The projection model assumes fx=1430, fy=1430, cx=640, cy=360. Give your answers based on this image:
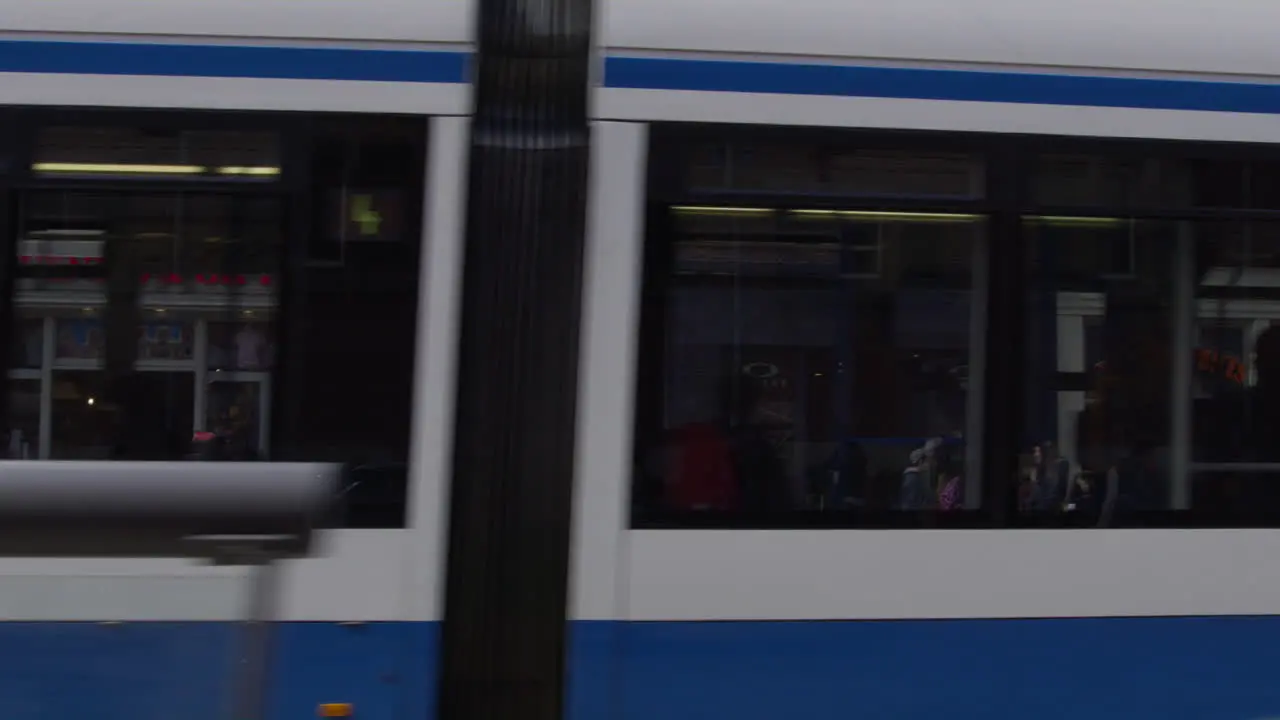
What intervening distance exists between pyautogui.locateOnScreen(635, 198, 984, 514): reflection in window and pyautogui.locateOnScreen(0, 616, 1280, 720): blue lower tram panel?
43 cm

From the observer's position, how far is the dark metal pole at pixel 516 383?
4.34 m

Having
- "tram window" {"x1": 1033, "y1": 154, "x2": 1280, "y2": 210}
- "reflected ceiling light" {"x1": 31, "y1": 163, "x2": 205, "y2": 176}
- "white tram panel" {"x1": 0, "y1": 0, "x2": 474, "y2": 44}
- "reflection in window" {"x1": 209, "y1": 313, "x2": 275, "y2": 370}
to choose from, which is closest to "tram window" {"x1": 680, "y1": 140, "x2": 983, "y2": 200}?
"tram window" {"x1": 1033, "y1": 154, "x2": 1280, "y2": 210}

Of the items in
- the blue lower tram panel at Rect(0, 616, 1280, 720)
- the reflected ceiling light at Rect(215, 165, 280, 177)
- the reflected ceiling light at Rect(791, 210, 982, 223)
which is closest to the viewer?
the blue lower tram panel at Rect(0, 616, 1280, 720)

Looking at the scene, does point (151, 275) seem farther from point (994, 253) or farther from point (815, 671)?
point (994, 253)

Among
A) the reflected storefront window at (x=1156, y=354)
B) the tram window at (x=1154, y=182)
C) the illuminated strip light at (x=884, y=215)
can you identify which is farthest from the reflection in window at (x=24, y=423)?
the tram window at (x=1154, y=182)

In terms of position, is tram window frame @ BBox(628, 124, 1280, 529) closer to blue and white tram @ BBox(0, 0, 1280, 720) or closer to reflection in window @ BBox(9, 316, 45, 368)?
blue and white tram @ BBox(0, 0, 1280, 720)

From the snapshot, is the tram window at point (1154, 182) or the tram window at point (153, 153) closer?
the tram window at point (153, 153)

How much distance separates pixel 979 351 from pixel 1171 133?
37.3 inches

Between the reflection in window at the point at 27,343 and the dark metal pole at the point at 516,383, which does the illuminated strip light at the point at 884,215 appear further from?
the reflection in window at the point at 27,343

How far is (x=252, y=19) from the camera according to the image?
14.5 ft

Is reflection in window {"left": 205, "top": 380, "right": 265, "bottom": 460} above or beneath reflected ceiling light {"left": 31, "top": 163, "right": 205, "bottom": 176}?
beneath

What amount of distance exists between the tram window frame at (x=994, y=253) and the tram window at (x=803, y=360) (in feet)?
0.05

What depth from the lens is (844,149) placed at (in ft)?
14.9

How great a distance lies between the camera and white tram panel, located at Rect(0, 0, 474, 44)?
4.39 metres
